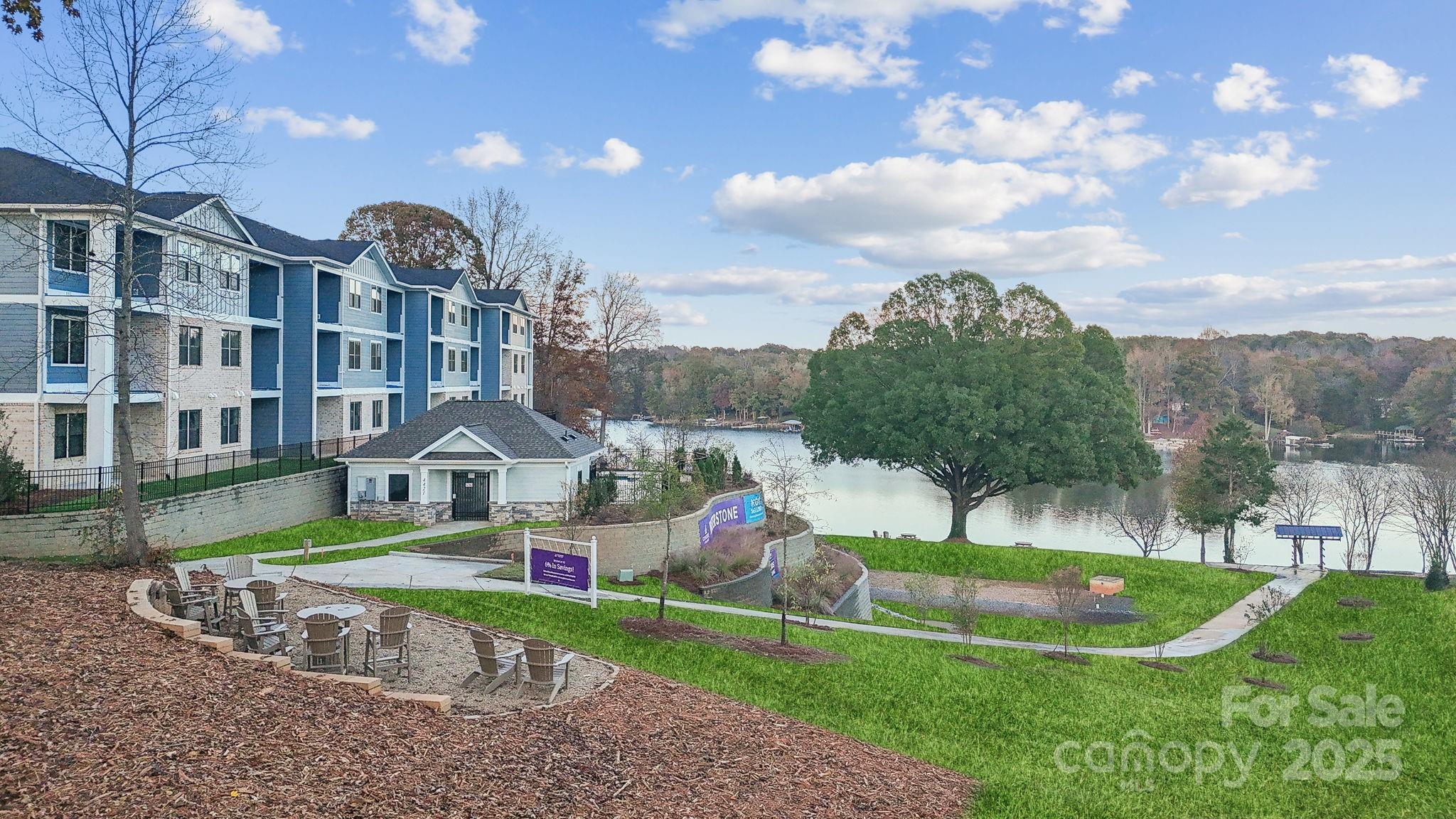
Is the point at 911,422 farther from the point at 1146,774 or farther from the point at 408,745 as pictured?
the point at 408,745

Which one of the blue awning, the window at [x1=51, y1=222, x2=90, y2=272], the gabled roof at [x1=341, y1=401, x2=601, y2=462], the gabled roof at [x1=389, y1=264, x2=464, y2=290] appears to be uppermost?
the gabled roof at [x1=389, y1=264, x2=464, y2=290]

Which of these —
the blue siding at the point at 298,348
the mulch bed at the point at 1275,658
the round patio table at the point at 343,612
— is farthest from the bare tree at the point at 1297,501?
the blue siding at the point at 298,348

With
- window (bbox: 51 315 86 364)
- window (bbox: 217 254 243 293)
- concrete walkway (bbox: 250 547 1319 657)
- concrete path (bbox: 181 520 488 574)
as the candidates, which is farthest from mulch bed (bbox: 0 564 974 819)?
window (bbox: 217 254 243 293)

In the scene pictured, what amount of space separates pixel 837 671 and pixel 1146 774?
15.3 ft

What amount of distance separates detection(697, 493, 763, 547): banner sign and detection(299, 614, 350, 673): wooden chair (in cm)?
1785

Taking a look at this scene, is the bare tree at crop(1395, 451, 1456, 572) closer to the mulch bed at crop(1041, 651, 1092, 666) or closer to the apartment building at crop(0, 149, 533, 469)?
the mulch bed at crop(1041, 651, 1092, 666)

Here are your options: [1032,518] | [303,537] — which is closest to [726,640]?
[303,537]

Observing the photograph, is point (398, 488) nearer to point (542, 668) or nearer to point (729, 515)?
point (729, 515)

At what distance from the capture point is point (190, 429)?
29.0 m

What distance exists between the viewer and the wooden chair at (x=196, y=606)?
A: 38.0 ft

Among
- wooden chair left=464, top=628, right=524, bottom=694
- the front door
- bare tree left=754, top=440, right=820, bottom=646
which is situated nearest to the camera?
wooden chair left=464, top=628, right=524, bottom=694

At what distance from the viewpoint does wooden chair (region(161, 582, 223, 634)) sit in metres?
11.6

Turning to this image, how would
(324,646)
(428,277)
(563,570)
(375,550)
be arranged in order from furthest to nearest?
(428,277)
(375,550)
(563,570)
(324,646)

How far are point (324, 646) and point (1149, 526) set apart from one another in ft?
133
